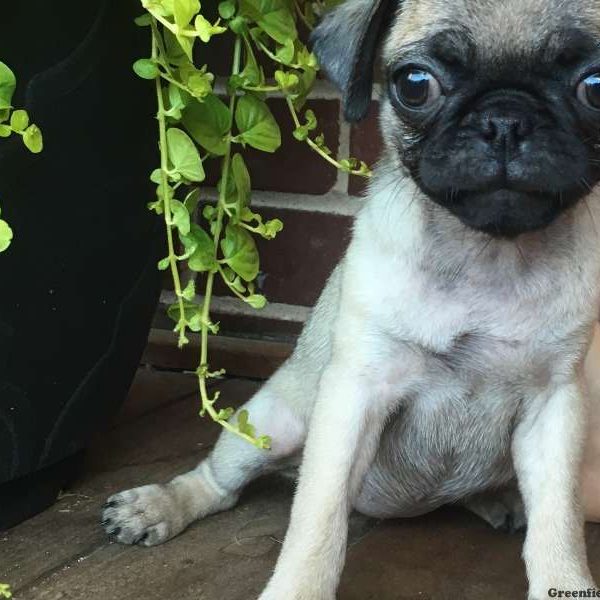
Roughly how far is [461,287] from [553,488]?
25cm

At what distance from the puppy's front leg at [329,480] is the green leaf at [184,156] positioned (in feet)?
0.92

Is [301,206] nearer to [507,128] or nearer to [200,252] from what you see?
[200,252]

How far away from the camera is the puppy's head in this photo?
1072mm

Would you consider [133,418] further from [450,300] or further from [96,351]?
[450,300]

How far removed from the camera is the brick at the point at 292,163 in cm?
187

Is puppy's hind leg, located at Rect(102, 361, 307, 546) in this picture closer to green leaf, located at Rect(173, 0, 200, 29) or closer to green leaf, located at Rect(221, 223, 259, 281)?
green leaf, located at Rect(221, 223, 259, 281)

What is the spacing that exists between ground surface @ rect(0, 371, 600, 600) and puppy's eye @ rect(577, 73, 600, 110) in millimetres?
591

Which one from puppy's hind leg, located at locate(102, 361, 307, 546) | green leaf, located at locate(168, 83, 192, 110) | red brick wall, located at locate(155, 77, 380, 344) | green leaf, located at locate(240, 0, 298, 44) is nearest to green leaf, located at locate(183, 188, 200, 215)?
green leaf, located at locate(168, 83, 192, 110)

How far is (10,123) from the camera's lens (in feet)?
3.71

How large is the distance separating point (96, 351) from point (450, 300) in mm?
470

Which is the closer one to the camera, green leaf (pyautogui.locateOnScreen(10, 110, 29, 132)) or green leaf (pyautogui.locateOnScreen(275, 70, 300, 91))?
green leaf (pyautogui.locateOnScreen(10, 110, 29, 132))

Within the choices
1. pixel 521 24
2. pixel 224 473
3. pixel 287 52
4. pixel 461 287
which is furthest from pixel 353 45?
pixel 224 473

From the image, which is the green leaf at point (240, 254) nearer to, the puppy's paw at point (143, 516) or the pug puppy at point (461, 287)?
the pug puppy at point (461, 287)

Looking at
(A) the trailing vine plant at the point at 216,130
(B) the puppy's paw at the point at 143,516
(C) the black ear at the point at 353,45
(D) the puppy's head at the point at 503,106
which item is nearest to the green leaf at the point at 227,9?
(A) the trailing vine plant at the point at 216,130
